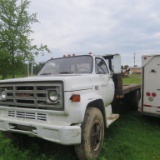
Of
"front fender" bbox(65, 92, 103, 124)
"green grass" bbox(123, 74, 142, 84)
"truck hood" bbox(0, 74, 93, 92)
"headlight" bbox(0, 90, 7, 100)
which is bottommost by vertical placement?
"green grass" bbox(123, 74, 142, 84)

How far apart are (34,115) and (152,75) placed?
407 cm

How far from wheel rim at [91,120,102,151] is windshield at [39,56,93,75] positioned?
1234 millimetres

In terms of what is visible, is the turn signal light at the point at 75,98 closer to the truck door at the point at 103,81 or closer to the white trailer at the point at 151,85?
the truck door at the point at 103,81

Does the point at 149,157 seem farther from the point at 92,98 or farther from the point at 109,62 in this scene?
the point at 109,62

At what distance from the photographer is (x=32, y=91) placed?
12.1ft

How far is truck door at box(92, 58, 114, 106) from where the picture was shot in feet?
15.5

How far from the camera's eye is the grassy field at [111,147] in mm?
4092

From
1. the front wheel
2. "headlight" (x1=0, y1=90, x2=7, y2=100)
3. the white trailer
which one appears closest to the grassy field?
the front wheel

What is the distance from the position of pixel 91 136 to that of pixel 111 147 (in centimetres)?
98

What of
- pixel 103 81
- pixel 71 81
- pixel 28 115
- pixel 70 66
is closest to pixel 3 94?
pixel 28 115

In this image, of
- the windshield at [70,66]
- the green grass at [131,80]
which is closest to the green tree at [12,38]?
the windshield at [70,66]

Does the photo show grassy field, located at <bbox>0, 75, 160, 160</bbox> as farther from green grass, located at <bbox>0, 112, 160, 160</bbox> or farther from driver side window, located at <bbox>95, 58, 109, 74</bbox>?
driver side window, located at <bbox>95, 58, 109, 74</bbox>

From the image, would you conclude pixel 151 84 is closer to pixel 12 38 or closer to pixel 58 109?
pixel 58 109

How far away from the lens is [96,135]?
4176 mm
